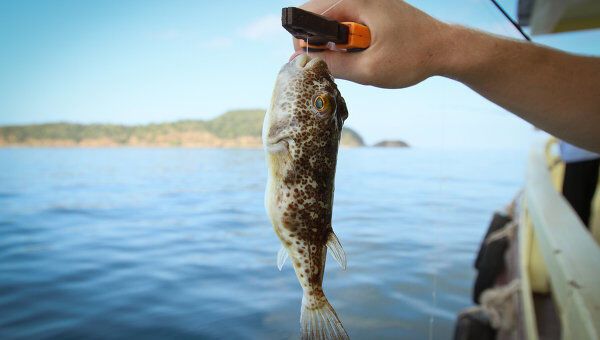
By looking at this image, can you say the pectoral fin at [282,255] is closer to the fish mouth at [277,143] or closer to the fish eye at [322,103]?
the fish mouth at [277,143]

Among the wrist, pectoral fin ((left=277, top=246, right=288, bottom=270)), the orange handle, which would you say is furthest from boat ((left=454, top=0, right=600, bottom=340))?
the orange handle

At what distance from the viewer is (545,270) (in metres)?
5.60

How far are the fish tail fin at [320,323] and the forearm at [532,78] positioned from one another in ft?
3.36

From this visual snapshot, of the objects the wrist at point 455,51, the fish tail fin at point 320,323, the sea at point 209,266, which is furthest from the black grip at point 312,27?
the sea at point 209,266

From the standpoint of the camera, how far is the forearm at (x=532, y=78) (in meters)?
1.82

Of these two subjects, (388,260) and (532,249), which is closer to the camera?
(532,249)

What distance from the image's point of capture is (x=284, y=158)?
1.66 m

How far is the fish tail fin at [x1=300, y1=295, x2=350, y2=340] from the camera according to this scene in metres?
1.52

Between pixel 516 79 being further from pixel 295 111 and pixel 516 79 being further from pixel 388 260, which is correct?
pixel 388 260

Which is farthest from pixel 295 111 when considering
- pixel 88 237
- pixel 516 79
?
pixel 88 237

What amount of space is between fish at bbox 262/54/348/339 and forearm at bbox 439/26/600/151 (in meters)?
0.52

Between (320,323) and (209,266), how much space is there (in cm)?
881

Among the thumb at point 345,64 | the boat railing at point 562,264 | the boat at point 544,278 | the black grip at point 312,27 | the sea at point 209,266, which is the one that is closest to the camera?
the black grip at point 312,27

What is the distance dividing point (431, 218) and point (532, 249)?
869 cm
